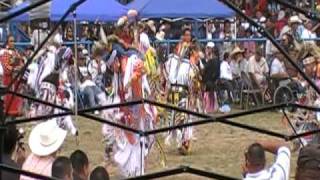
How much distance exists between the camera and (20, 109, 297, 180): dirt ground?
35.2 ft

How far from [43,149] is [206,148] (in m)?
7.25

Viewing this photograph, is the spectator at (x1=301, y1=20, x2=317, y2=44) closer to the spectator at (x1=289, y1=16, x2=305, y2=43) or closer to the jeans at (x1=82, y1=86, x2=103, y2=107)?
the spectator at (x1=289, y1=16, x2=305, y2=43)

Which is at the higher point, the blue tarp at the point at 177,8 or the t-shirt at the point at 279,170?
the blue tarp at the point at 177,8

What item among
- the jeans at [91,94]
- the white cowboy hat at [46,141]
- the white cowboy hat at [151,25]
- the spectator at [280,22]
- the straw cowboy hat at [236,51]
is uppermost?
the spectator at [280,22]

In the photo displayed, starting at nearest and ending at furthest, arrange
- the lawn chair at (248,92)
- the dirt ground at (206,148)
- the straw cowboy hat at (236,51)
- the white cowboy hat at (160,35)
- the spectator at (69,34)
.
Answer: the dirt ground at (206,148)
the lawn chair at (248,92)
the straw cowboy hat at (236,51)
the white cowboy hat at (160,35)
the spectator at (69,34)

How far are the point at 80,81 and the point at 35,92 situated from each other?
94.6 inches

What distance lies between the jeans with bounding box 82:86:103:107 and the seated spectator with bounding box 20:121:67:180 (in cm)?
955

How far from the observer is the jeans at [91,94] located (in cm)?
1524

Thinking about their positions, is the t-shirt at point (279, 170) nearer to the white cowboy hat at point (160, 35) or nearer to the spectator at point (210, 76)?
the spectator at point (210, 76)

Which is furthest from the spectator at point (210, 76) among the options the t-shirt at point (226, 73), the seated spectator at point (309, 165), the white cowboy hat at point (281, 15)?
the seated spectator at point (309, 165)

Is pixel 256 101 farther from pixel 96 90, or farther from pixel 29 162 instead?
pixel 29 162

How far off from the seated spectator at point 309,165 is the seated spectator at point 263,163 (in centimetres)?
10

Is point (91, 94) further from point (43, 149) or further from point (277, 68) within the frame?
point (43, 149)

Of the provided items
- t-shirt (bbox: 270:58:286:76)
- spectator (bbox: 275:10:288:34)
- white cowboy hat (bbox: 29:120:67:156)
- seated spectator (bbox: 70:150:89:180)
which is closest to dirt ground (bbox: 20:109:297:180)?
t-shirt (bbox: 270:58:286:76)
